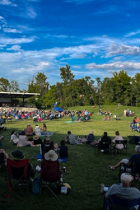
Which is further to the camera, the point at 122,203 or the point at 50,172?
the point at 50,172

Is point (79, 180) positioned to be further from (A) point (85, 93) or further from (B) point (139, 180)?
(A) point (85, 93)

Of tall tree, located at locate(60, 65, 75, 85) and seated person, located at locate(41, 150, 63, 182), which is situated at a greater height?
tall tree, located at locate(60, 65, 75, 85)

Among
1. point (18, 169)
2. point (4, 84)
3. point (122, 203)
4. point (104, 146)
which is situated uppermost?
point (4, 84)

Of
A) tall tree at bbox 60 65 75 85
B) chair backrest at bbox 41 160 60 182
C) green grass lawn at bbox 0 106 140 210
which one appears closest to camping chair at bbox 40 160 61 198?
chair backrest at bbox 41 160 60 182

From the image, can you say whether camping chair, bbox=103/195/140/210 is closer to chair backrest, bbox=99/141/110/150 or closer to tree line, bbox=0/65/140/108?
chair backrest, bbox=99/141/110/150

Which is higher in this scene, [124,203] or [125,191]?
[125,191]

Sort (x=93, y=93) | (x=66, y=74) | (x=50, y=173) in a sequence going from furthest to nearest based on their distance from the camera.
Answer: (x=66, y=74) < (x=93, y=93) < (x=50, y=173)

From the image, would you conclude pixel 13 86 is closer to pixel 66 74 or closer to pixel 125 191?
pixel 66 74

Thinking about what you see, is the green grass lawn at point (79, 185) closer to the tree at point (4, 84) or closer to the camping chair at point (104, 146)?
the camping chair at point (104, 146)

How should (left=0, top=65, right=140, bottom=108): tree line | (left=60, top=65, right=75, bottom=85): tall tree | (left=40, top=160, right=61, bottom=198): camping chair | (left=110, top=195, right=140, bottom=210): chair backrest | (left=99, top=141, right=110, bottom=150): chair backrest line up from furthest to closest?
(left=60, top=65, right=75, bottom=85): tall tree → (left=0, top=65, right=140, bottom=108): tree line → (left=99, top=141, right=110, bottom=150): chair backrest → (left=40, top=160, right=61, bottom=198): camping chair → (left=110, top=195, right=140, bottom=210): chair backrest

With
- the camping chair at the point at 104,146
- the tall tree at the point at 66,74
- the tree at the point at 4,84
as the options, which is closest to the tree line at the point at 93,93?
the tall tree at the point at 66,74

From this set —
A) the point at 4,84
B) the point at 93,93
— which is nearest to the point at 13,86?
the point at 4,84

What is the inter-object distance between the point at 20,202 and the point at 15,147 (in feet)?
19.8

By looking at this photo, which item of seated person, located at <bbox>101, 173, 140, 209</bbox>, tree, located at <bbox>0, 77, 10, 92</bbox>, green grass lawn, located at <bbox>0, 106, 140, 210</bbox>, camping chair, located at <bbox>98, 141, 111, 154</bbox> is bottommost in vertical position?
green grass lawn, located at <bbox>0, 106, 140, 210</bbox>
